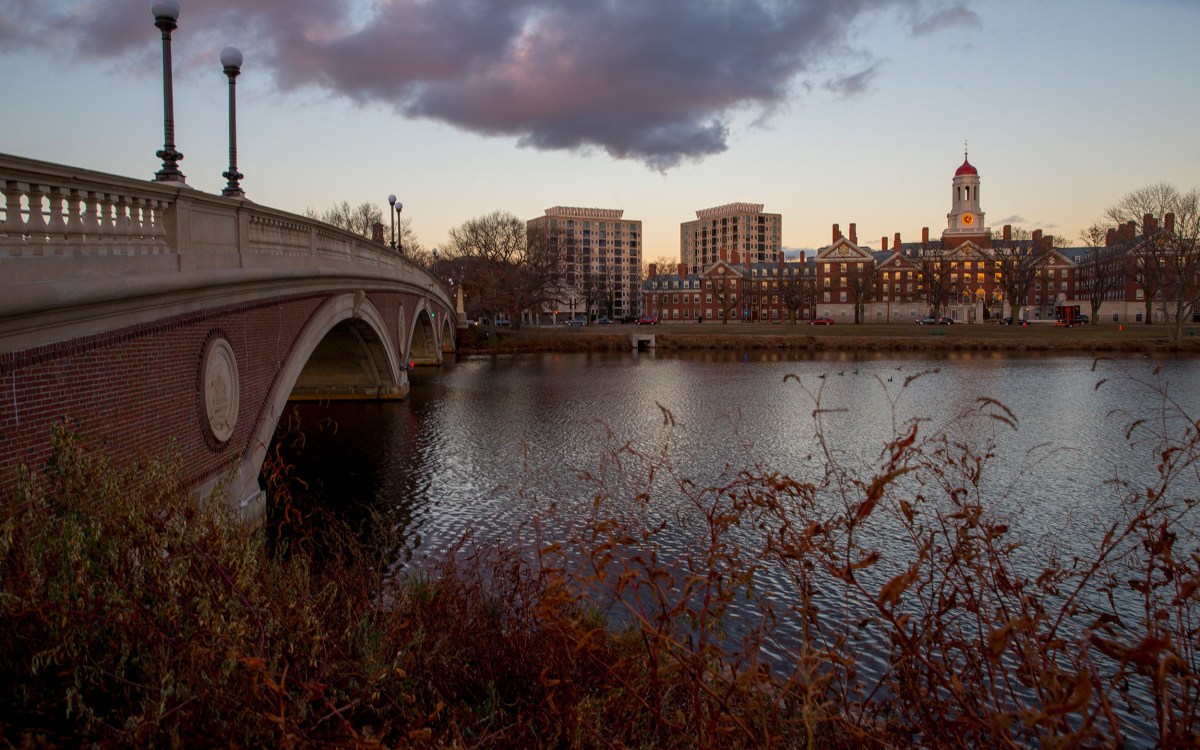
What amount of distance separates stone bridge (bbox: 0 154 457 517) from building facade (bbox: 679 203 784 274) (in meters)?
153

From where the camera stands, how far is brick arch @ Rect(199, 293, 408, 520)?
424 inches

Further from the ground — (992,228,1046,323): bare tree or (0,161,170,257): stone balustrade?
(992,228,1046,323): bare tree

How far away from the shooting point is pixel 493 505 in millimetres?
13094

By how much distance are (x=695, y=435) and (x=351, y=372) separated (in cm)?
1384

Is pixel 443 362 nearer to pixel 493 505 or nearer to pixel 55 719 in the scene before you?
pixel 493 505

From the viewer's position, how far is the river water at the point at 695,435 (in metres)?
12.1

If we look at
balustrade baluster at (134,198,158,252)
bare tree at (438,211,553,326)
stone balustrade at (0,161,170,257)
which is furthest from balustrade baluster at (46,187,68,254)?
bare tree at (438,211,553,326)

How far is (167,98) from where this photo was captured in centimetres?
911

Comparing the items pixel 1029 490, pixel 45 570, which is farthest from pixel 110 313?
pixel 1029 490

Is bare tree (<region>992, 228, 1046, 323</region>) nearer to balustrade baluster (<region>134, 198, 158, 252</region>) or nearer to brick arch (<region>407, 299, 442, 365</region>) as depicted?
A: brick arch (<region>407, 299, 442, 365</region>)

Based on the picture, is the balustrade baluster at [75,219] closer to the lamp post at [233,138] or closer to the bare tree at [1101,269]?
the lamp post at [233,138]

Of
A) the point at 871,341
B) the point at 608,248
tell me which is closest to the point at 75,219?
the point at 871,341

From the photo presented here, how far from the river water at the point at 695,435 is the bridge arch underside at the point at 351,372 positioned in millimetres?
865

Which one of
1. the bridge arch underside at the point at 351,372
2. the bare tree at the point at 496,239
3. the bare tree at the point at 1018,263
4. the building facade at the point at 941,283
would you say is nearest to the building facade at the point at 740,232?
the building facade at the point at 941,283
